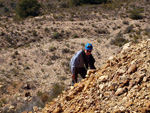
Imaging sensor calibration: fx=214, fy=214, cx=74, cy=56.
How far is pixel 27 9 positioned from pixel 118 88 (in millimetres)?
28484

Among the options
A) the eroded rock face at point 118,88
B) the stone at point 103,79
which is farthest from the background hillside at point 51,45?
the stone at point 103,79

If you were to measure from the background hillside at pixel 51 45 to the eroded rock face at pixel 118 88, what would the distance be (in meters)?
3.28

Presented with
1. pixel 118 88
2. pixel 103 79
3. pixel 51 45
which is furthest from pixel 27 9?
pixel 118 88

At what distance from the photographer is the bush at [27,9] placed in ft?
99.8

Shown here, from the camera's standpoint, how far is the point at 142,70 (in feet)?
13.3

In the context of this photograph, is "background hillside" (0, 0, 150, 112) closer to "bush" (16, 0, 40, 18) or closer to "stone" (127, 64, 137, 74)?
"stone" (127, 64, 137, 74)

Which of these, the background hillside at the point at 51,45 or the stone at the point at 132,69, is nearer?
the stone at the point at 132,69

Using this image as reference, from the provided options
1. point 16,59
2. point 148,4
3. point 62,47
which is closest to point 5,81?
point 16,59

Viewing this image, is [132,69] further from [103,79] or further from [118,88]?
[103,79]

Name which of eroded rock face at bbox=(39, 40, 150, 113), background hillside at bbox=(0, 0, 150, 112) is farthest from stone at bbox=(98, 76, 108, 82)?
background hillside at bbox=(0, 0, 150, 112)

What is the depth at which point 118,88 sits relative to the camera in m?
4.07

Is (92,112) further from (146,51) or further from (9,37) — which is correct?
→ (9,37)

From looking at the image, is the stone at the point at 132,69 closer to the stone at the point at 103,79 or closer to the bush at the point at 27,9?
the stone at the point at 103,79

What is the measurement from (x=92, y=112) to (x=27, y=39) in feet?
54.8
